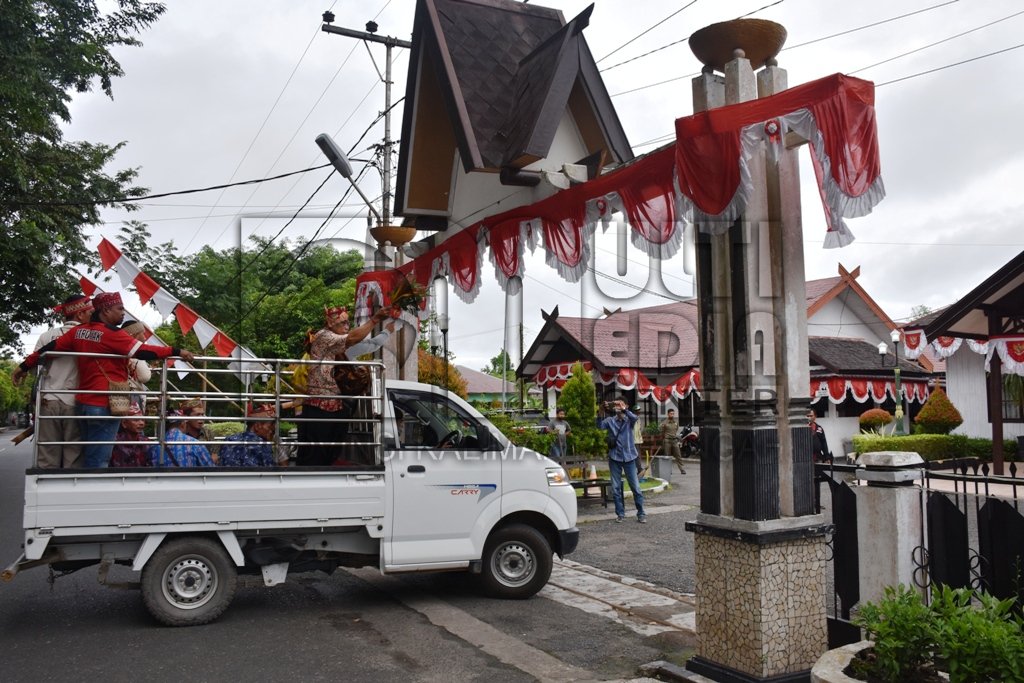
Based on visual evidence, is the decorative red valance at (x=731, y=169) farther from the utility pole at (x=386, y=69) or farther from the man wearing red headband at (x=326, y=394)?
the utility pole at (x=386, y=69)

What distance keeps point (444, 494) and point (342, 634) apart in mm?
1585

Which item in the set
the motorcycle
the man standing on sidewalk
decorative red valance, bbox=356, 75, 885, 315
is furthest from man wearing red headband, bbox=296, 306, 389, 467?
the motorcycle

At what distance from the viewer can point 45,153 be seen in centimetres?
1906

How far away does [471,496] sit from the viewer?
800cm

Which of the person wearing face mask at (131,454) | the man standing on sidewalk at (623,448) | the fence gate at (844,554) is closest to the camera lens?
the fence gate at (844,554)

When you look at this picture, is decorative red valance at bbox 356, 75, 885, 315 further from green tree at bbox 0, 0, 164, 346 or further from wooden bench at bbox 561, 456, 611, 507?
green tree at bbox 0, 0, 164, 346

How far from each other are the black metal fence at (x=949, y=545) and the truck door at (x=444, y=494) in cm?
330

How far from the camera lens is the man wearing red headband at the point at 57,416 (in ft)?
22.7

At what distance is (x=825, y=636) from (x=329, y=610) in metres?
4.69

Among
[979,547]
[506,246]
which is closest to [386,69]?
[506,246]

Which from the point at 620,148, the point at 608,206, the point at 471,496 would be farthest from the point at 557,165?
the point at 471,496

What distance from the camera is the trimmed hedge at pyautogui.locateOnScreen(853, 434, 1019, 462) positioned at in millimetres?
20750

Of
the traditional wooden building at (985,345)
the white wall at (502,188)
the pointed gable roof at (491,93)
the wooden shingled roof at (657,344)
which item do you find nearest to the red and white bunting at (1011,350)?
the traditional wooden building at (985,345)

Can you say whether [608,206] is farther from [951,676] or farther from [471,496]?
[951,676]
